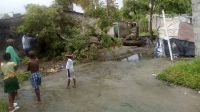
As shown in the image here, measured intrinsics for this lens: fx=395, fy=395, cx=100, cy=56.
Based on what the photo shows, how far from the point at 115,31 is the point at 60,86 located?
1662cm

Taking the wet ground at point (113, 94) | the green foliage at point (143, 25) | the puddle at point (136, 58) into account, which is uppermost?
the green foliage at point (143, 25)

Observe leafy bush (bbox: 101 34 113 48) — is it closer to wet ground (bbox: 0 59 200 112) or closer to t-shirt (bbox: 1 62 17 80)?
wet ground (bbox: 0 59 200 112)

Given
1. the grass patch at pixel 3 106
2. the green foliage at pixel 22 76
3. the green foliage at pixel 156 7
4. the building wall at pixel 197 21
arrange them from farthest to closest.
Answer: the green foliage at pixel 156 7 → the building wall at pixel 197 21 → the green foliage at pixel 22 76 → the grass patch at pixel 3 106

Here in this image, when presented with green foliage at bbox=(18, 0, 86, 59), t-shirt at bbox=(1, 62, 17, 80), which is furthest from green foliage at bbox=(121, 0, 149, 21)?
t-shirt at bbox=(1, 62, 17, 80)

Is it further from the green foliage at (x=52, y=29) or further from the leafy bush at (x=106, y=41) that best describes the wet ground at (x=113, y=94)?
the leafy bush at (x=106, y=41)

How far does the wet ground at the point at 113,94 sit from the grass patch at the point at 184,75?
0.30m

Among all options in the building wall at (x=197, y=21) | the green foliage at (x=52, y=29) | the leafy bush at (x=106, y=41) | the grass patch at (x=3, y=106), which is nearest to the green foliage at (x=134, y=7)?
the leafy bush at (x=106, y=41)

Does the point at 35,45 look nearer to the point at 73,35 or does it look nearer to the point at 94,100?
the point at 73,35

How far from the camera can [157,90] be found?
1144 cm

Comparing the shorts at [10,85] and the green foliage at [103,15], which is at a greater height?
the green foliage at [103,15]

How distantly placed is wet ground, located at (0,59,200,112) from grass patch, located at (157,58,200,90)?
297 millimetres

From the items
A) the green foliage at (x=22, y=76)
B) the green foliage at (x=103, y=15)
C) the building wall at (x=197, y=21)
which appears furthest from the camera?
the green foliage at (x=103, y=15)

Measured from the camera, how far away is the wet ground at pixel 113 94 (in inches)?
382

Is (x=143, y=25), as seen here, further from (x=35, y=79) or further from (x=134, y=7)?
(x=35, y=79)
